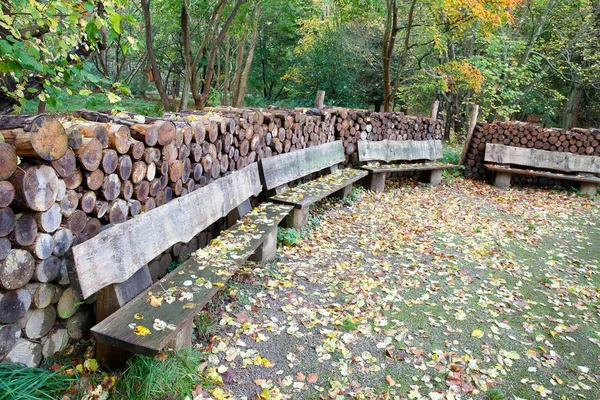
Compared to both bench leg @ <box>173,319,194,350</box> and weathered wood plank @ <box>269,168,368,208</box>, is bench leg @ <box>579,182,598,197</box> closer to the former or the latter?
weathered wood plank @ <box>269,168,368,208</box>

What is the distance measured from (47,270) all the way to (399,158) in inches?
279

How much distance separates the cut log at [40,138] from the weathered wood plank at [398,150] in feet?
19.7

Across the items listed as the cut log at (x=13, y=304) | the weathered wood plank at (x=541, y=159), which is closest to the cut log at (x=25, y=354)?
the cut log at (x=13, y=304)

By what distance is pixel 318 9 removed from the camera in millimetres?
15672

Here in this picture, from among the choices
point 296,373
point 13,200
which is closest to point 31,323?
point 13,200

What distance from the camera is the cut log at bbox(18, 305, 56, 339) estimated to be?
88.6 inches

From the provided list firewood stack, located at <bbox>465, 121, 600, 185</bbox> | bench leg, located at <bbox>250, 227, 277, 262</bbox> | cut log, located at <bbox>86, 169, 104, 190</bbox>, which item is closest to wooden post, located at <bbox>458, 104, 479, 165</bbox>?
firewood stack, located at <bbox>465, 121, 600, 185</bbox>

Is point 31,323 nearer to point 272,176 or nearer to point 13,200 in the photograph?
point 13,200

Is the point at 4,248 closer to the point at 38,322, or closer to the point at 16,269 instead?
the point at 16,269

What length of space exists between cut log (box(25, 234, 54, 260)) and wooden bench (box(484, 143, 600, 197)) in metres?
8.78

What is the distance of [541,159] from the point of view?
898cm

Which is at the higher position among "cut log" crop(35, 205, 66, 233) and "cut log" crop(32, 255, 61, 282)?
"cut log" crop(35, 205, 66, 233)

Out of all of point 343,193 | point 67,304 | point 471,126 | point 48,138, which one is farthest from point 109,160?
point 471,126

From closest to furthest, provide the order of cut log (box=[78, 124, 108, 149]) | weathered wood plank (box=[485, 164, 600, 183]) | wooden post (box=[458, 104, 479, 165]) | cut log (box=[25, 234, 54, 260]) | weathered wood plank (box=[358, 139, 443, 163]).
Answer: cut log (box=[25, 234, 54, 260]), cut log (box=[78, 124, 108, 149]), weathered wood plank (box=[358, 139, 443, 163]), weathered wood plank (box=[485, 164, 600, 183]), wooden post (box=[458, 104, 479, 165])
